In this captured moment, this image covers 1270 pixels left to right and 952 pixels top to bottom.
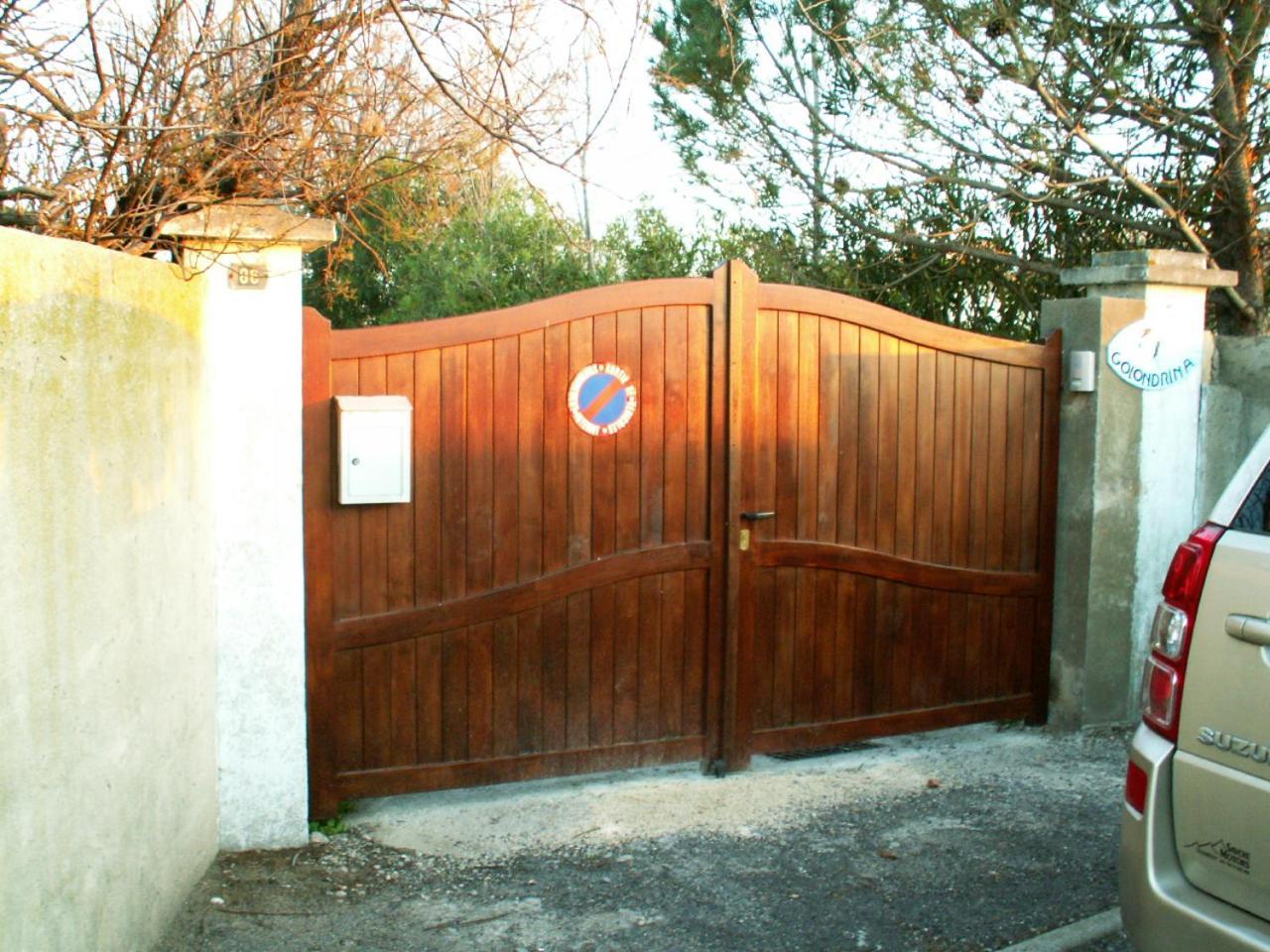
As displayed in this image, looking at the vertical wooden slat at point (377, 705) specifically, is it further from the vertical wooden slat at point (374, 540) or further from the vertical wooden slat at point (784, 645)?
the vertical wooden slat at point (784, 645)

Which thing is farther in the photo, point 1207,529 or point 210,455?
point 210,455

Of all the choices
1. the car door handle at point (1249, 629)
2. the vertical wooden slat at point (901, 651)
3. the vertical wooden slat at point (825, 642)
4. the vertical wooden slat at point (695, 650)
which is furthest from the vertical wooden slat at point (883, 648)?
the car door handle at point (1249, 629)

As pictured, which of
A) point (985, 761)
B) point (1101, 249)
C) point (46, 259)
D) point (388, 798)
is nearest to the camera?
point (46, 259)

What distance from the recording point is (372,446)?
4.77 m

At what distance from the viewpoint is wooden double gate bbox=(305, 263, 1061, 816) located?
16.4 ft

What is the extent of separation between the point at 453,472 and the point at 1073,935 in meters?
2.74

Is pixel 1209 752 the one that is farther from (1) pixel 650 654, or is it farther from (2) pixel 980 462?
(2) pixel 980 462

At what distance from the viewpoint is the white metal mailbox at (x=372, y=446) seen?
15.5ft

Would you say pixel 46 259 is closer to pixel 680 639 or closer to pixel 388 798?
pixel 388 798

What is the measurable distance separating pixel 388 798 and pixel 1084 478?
11.8 feet

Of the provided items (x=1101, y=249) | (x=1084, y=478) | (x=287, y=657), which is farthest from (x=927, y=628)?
(x=1101, y=249)

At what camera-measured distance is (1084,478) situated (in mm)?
6348

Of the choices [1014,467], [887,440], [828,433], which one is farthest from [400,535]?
[1014,467]

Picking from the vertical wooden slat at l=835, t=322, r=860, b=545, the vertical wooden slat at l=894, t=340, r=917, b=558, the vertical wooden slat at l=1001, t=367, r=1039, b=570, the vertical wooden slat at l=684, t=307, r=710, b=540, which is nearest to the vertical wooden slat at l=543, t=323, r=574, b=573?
the vertical wooden slat at l=684, t=307, r=710, b=540
